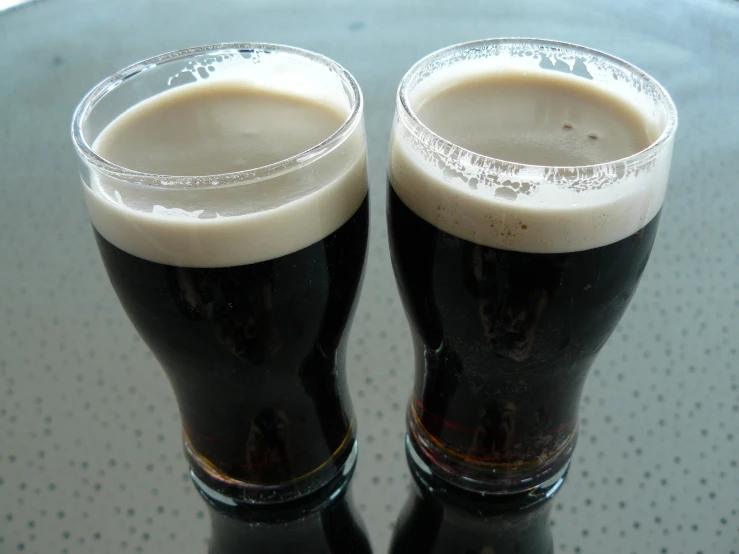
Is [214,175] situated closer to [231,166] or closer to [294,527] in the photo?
[231,166]

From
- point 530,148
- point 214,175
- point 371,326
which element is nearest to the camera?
point 214,175

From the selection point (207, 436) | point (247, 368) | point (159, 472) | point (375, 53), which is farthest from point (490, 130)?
point (375, 53)

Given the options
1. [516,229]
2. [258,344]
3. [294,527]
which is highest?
[516,229]

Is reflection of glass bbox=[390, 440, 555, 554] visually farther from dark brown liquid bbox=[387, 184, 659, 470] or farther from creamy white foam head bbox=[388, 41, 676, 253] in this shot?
creamy white foam head bbox=[388, 41, 676, 253]

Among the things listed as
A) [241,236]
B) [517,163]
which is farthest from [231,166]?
[517,163]

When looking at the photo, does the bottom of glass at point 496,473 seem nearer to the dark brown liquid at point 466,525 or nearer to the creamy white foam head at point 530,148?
the dark brown liquid at point 466,525

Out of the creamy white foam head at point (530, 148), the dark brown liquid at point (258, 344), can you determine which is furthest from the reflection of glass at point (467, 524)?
the creamy white foam head at point (530, 148)

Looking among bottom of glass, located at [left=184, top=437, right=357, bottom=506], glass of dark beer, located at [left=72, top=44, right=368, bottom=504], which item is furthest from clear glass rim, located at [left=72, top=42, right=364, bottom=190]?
bottom of glass, located at [left=184, top=437, right=357, bottom=506]
